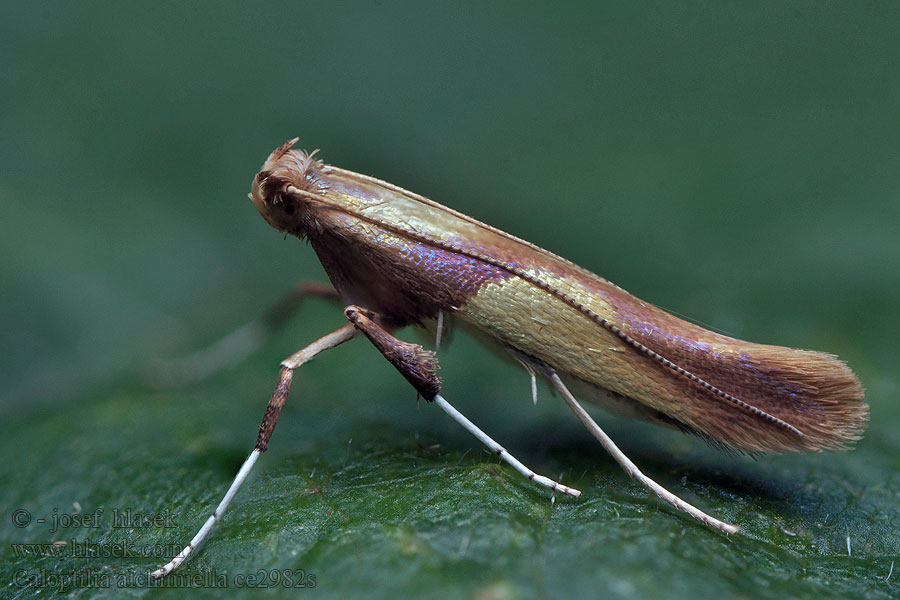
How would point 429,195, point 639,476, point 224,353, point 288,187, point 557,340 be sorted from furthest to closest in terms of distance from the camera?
point 429,195, point 224,353, point 288,187, point 557,340, point 639,476

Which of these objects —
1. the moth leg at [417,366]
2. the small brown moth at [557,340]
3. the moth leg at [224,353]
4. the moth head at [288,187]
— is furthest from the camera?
the moth leg at [224,353]

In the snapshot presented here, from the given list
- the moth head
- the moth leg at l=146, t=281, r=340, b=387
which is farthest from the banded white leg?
the moth leg at l=146, t=281, r=340, b=387

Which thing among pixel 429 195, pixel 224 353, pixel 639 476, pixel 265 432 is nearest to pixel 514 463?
pixel 639 476

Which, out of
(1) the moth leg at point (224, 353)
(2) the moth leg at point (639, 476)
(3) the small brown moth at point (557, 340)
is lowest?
(1) the moth leg at point (224, 353)

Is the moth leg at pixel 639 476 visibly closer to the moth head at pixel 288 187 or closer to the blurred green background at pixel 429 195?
the blurred green background at pixel 429 195

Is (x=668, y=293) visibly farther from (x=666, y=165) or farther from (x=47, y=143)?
(x=47, y=143)

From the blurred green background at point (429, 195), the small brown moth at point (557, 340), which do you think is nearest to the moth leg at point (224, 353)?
the blurred green background at point (429, 195)

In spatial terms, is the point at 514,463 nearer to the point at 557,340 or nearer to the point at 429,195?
the point at 557,340
